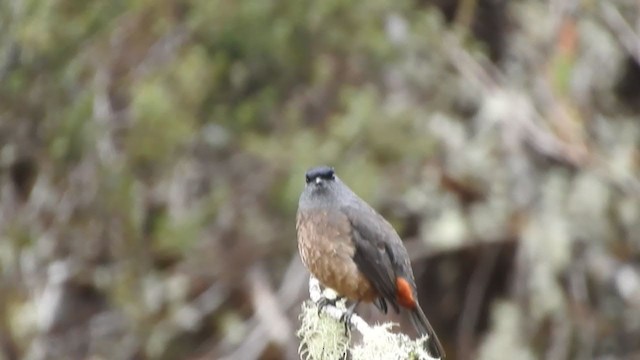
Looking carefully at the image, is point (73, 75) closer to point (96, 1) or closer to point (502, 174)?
point (96, 1)

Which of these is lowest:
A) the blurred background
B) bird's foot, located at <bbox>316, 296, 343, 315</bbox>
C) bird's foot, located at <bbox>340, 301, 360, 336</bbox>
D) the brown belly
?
bird's foot, located at <bbox>340, 301, 360, 336</bbox>

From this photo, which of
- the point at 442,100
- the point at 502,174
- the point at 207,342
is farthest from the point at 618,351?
the point at 207,342

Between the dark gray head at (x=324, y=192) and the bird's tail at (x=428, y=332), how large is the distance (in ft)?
1.97

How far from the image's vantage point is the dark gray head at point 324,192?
5418 mm

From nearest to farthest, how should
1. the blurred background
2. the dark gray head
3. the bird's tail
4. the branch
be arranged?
the branch < the bird's tail < the dark gray head < the blurred background

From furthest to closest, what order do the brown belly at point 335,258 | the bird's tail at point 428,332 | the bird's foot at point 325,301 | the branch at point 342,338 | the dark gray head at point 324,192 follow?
the dark gray head at point 324,192 → the brown belly at point 335,258 → the bird's foot at point 325,301 → the bird's tail at point 428,332 → the branch at point 342,338

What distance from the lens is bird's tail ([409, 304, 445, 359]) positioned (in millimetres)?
4746

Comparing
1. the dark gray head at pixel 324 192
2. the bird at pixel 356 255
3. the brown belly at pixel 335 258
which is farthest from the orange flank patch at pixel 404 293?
the dark gray head at pixel 324 192

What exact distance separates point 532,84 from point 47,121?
4.16 meters

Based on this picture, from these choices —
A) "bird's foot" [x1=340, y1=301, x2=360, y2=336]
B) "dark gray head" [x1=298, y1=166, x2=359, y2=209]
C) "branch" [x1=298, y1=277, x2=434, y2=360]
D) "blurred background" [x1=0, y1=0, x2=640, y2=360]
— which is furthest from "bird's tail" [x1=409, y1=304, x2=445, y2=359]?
"blurred background" [x1=0, y1=0, x2=640, y2=360]

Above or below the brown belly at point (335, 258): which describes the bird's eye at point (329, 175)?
above

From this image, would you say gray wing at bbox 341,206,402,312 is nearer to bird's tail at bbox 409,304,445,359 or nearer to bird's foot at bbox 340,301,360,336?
bird's tail at bbox 409,304,445,359

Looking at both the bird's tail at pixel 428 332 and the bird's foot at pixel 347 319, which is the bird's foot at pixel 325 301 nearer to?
the bird's foot at pixel 347 319

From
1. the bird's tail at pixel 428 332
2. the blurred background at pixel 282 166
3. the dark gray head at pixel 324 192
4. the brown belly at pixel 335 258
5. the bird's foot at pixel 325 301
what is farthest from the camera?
the blurred background at pixel 282 166
